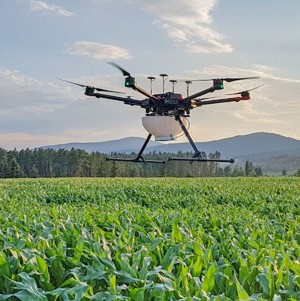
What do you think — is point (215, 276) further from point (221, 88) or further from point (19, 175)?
point (19, 175)

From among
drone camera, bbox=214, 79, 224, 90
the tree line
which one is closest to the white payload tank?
drone camera, bbox=214, 79, 224, 90

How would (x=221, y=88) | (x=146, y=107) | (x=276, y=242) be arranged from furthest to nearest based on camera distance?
(x=146, y=107) → (x=221, y=88) → (x=276, y=242)

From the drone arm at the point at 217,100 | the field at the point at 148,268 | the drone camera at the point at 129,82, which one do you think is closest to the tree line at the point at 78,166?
the drone arm at the point at 217,100

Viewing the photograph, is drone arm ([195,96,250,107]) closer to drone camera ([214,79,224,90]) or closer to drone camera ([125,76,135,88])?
drone camera ([214,79,224,90])

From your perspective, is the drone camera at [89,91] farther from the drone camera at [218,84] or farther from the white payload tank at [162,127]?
the drone camera at [218,84]

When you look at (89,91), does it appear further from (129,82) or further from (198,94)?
(198,94)

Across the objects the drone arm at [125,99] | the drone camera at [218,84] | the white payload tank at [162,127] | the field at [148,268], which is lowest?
the field at [148,268]

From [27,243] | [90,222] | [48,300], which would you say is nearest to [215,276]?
[48,300]

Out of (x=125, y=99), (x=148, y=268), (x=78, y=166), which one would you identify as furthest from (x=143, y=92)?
(x=78, y=166)

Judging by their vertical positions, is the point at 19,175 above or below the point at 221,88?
below
